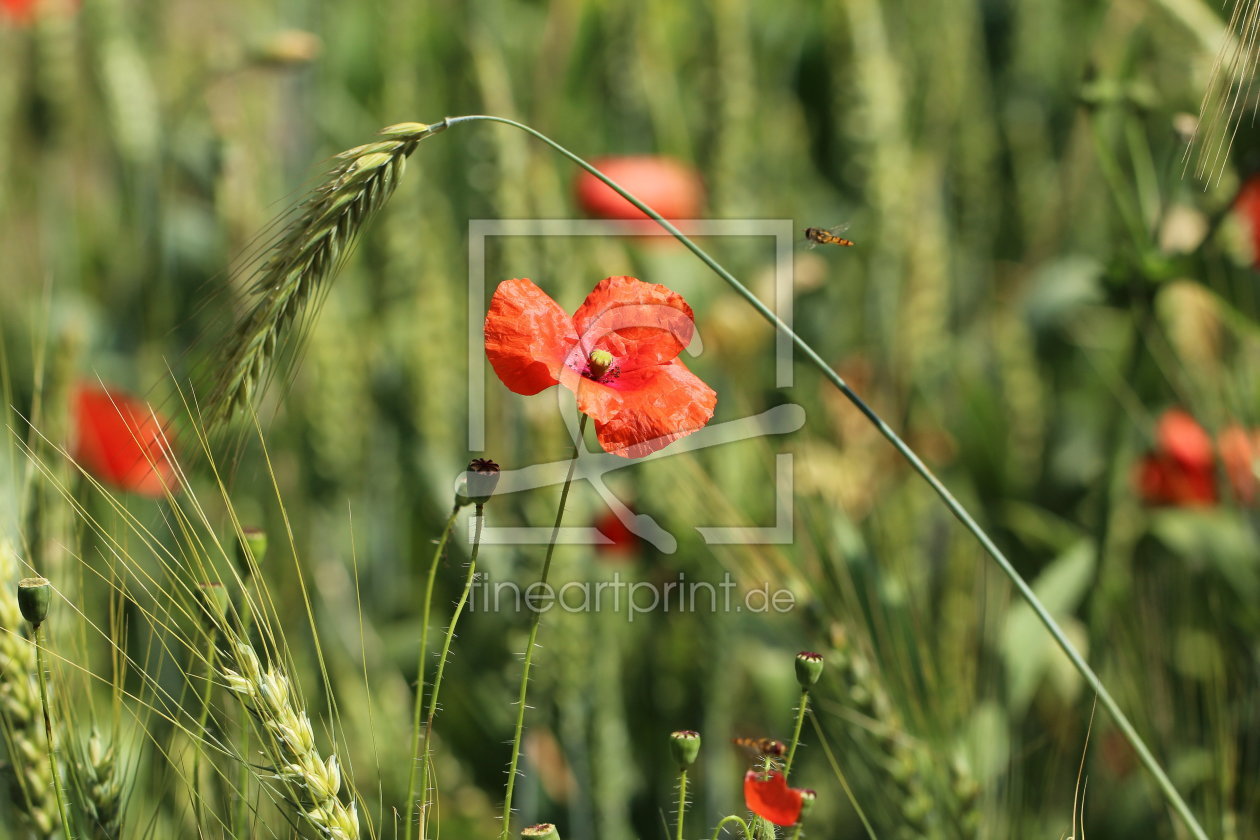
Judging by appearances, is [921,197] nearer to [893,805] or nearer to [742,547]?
[742,547]

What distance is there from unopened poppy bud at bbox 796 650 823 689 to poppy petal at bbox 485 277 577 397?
0.47ft

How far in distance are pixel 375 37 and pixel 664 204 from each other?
88 cm

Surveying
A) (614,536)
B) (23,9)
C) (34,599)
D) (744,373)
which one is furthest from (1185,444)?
(23,9)

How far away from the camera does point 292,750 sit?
422mm

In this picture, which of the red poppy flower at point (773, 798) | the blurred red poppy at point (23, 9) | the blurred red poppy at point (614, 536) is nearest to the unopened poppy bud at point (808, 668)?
the red poppy flower at point (773, 798)

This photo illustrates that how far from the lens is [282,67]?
120cm

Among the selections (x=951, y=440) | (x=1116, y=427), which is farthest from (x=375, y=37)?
(x=1116, y=427)

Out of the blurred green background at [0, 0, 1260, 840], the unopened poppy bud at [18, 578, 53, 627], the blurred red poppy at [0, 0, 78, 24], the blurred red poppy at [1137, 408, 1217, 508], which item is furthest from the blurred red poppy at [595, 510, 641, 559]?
the blurred red poppy at [0, 0, 78, 24]

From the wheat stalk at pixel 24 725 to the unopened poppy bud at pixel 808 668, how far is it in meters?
0.34

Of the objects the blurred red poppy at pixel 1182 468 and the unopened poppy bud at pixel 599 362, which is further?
the blurred red poppy at pixel 1182 468

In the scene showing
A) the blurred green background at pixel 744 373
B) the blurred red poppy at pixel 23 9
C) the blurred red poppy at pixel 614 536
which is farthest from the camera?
the blurred red poppy at pixel 23 9

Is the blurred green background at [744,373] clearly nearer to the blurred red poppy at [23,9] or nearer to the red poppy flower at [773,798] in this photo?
the blurred red poppy at [23,9]

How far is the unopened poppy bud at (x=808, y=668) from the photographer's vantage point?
1.41 ft

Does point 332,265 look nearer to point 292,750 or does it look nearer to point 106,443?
point 292,750
